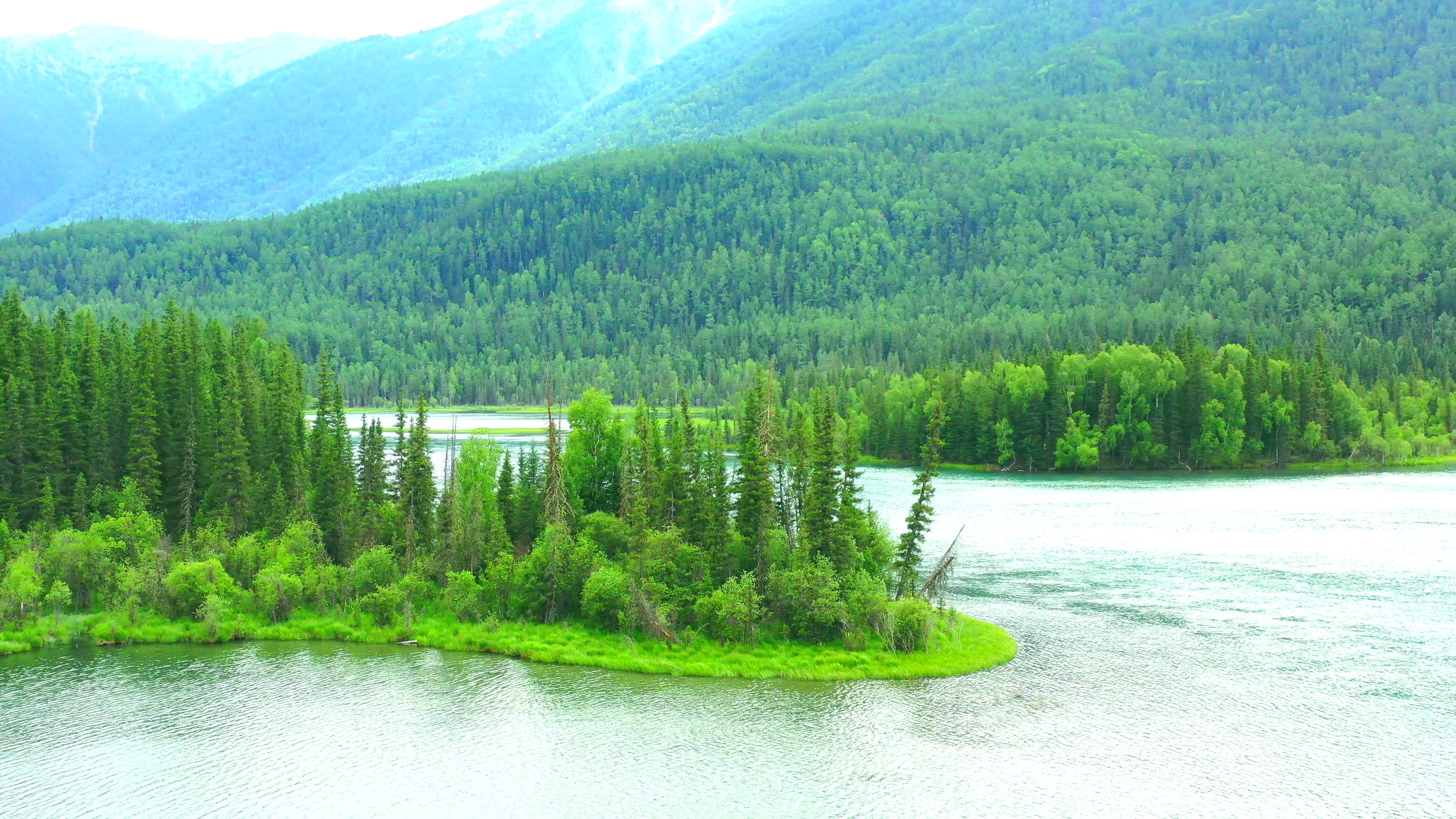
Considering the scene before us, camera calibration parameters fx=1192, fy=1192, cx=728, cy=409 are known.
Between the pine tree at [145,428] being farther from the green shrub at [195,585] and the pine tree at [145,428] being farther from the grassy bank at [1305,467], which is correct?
the grassy bank at [1305,467]

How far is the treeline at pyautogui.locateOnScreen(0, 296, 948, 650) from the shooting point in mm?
73062

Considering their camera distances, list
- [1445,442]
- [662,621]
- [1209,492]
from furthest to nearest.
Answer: [1445,442], [1209,492], [662,621]

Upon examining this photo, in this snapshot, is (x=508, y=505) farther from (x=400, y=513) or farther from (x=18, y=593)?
(x=18, y=593)

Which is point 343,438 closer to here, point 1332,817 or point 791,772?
point 791,772

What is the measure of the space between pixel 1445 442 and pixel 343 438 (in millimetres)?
176981

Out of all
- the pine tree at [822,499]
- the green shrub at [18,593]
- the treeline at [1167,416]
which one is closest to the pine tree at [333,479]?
the green shrub at [18,593]

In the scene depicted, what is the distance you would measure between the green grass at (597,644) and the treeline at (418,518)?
1267 mm

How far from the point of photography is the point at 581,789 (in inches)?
2032

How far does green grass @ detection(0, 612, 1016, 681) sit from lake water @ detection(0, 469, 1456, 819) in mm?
1460

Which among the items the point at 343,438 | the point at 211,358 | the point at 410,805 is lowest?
the point at 410,805

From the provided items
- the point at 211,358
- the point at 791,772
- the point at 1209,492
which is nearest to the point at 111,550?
the point at 211,358

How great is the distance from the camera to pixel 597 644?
71.3m

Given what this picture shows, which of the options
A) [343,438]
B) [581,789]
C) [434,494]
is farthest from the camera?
[343,438]

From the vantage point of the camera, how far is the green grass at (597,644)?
66875 mm
